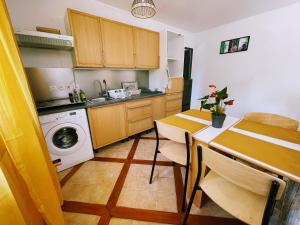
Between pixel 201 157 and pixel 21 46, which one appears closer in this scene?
pixel 201 157

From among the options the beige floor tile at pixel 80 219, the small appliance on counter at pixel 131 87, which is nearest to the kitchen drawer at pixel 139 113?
the small appliance on counter at pixel 131 87

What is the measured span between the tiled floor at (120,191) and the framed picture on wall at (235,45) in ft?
10.1

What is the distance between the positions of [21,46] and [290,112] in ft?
15.2

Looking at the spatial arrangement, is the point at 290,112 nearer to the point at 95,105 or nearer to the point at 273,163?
the point at 273,163

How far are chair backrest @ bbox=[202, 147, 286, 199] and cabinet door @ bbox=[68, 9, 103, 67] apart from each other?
2.08 m

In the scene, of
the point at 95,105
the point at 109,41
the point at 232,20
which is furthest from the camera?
the point at 232,20

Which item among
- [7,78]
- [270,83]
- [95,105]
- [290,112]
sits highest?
[7,78]

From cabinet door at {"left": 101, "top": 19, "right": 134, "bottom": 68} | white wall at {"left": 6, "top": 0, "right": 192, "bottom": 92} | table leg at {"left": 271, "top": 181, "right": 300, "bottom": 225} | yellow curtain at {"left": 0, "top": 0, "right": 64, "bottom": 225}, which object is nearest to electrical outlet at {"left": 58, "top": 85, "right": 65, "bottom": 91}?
white wall at {"left": 6, "top": 0, "right": 192, "bottom": 92}

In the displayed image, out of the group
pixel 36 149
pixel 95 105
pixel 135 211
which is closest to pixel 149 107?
pixel 95 105

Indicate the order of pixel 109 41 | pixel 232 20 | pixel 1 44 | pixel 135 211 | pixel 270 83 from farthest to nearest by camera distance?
1. pixel 232 20
2. pixel 270 83
3. pixel 109 41
4. pixel 135 211
5. pixel 1 44

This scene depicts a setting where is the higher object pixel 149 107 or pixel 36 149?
pixel 36 149

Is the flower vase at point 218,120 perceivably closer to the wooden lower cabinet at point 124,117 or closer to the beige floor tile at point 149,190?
the beige floor tile at point 149,190

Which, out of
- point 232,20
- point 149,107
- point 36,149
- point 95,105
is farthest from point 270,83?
point 36,149

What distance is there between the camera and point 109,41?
84.0 inches
